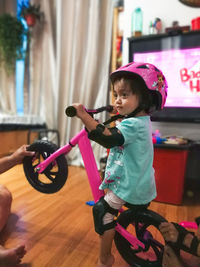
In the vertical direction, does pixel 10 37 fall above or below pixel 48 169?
above

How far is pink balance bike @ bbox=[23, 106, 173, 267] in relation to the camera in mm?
854

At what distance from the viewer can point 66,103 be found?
101 inches

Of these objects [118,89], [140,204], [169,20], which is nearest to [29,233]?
[140,204]

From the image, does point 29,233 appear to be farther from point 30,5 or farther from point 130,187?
point 30,5

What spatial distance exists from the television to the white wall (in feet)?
0.58

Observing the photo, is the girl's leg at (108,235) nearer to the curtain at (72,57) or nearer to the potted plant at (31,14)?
the curtain at (72,57)

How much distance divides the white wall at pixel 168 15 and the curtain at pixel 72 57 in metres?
0.38

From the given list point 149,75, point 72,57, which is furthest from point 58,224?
point 72,57

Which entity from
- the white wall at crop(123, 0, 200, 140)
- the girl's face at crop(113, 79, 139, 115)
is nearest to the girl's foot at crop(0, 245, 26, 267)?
the girl's face at crop(113, 79, 139, 115)

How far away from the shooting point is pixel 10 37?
2.68 m

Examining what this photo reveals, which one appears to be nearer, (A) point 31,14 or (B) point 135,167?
(B) point 135,167

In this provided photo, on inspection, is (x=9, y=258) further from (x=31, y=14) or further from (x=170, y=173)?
(x=31, y=14)

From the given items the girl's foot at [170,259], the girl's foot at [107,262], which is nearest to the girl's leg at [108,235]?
the girl's foot at [107,262]

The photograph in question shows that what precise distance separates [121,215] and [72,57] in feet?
6.74
